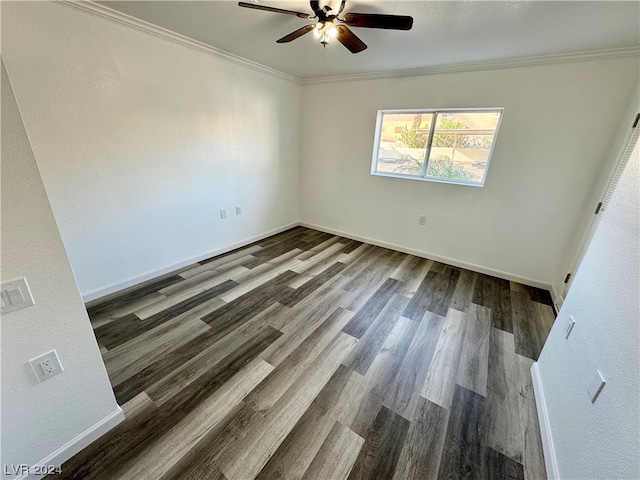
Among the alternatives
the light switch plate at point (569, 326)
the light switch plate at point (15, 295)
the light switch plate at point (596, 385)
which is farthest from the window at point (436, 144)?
the light switch plate at point (15, 295)

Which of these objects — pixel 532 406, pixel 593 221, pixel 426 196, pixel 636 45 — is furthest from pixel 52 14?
pixel 593 221

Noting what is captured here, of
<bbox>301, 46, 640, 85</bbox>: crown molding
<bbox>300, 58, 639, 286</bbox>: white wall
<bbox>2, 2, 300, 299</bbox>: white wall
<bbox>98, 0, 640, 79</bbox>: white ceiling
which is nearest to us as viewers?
<bbox>98, 0, 640, 79</bbox>: white ceiling

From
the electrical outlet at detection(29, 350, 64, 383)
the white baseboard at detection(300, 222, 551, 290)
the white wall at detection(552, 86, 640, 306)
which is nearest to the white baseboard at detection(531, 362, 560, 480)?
the white wall at detection(552, 86, 640, 306)

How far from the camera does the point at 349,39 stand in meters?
1.85

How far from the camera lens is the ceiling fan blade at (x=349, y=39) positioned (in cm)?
174

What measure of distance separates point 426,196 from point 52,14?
12.6 feet

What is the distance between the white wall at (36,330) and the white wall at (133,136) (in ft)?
4.90

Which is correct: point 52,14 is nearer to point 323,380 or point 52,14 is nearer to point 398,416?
point 323,380

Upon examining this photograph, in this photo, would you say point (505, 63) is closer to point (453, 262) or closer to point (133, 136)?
point (453, 262)

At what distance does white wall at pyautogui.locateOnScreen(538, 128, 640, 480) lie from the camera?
90cm

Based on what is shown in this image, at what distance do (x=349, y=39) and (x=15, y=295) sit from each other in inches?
93.0

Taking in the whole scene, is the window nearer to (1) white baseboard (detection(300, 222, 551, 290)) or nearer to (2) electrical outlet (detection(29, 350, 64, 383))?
(1) white baseboard (detection(300, 222, 551, 290))

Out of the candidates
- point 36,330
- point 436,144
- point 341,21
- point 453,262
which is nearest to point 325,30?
point 341,21

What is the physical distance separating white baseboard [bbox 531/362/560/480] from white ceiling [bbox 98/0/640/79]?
243cm
